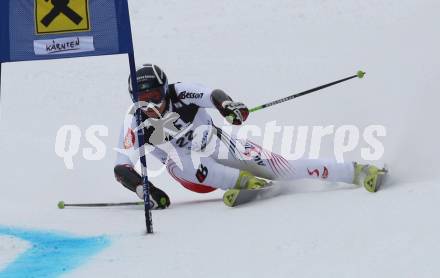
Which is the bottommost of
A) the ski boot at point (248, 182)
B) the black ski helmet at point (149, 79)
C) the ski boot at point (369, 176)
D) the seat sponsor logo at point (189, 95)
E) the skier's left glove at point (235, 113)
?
the ski boot at point (248, 182)

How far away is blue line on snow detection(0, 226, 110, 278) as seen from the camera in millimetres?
4711

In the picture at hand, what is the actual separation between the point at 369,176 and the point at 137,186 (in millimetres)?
2166

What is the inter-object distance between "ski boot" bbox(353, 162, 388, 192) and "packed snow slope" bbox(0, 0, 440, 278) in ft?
0.34

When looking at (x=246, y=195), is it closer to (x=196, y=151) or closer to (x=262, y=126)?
(x=196, y=151)

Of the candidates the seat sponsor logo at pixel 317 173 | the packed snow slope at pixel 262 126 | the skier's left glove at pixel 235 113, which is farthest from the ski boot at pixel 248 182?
the skier's left glove at pixel 235 113

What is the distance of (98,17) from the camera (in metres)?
5.37

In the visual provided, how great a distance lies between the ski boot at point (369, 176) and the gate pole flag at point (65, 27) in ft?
6.63

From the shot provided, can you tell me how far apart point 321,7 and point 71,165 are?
1001cm

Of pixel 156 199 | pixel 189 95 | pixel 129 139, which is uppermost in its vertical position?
pixel 189 95

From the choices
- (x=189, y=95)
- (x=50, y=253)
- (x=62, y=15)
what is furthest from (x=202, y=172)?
(x=62, y=15)

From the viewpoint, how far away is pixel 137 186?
7.07 m

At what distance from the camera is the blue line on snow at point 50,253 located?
4.71 metres

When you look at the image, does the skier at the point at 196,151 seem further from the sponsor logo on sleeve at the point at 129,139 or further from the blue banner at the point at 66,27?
the blue banner at the point at 66,27

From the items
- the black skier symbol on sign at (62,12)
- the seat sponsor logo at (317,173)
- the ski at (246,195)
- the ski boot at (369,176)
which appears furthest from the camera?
the seat sponsor logo at (317,173)
